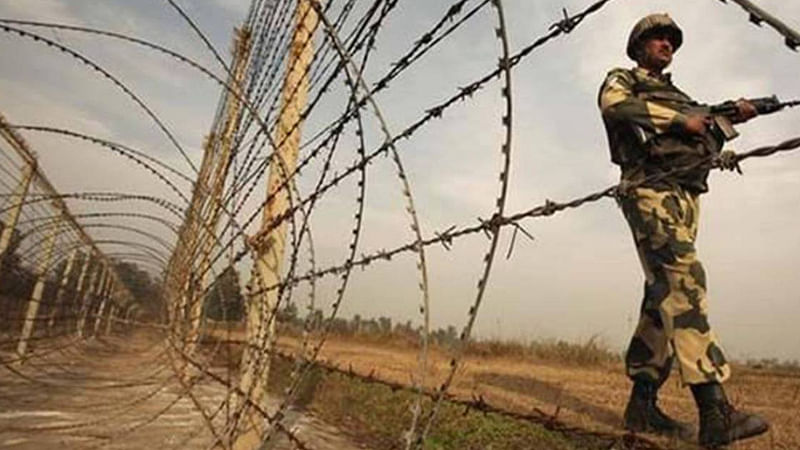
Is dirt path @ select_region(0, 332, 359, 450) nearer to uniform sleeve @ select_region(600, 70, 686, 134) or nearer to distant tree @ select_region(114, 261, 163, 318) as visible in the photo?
uniform sleeve @ select_region(600, 70, 686, 134)

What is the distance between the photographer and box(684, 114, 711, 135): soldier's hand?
2221 millimetres

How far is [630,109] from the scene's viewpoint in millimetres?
2746

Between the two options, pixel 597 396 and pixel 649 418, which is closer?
pixel 649 418

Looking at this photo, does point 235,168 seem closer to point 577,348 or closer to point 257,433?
point 257,433

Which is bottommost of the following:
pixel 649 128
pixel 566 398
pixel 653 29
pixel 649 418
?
pixel 649 418

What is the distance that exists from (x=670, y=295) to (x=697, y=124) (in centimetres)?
62

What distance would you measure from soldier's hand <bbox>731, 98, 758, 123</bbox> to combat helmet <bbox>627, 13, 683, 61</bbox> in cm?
136

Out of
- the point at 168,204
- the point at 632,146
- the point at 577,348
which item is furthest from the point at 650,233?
the point at 577,348

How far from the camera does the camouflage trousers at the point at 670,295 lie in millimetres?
2418

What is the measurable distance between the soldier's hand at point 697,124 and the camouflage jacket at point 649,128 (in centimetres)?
8

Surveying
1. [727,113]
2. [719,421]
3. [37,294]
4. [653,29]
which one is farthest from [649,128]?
[37,294]

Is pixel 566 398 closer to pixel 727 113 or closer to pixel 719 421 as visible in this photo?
pixel 719 421

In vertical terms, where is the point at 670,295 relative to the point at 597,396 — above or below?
above

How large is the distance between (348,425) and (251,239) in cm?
211
